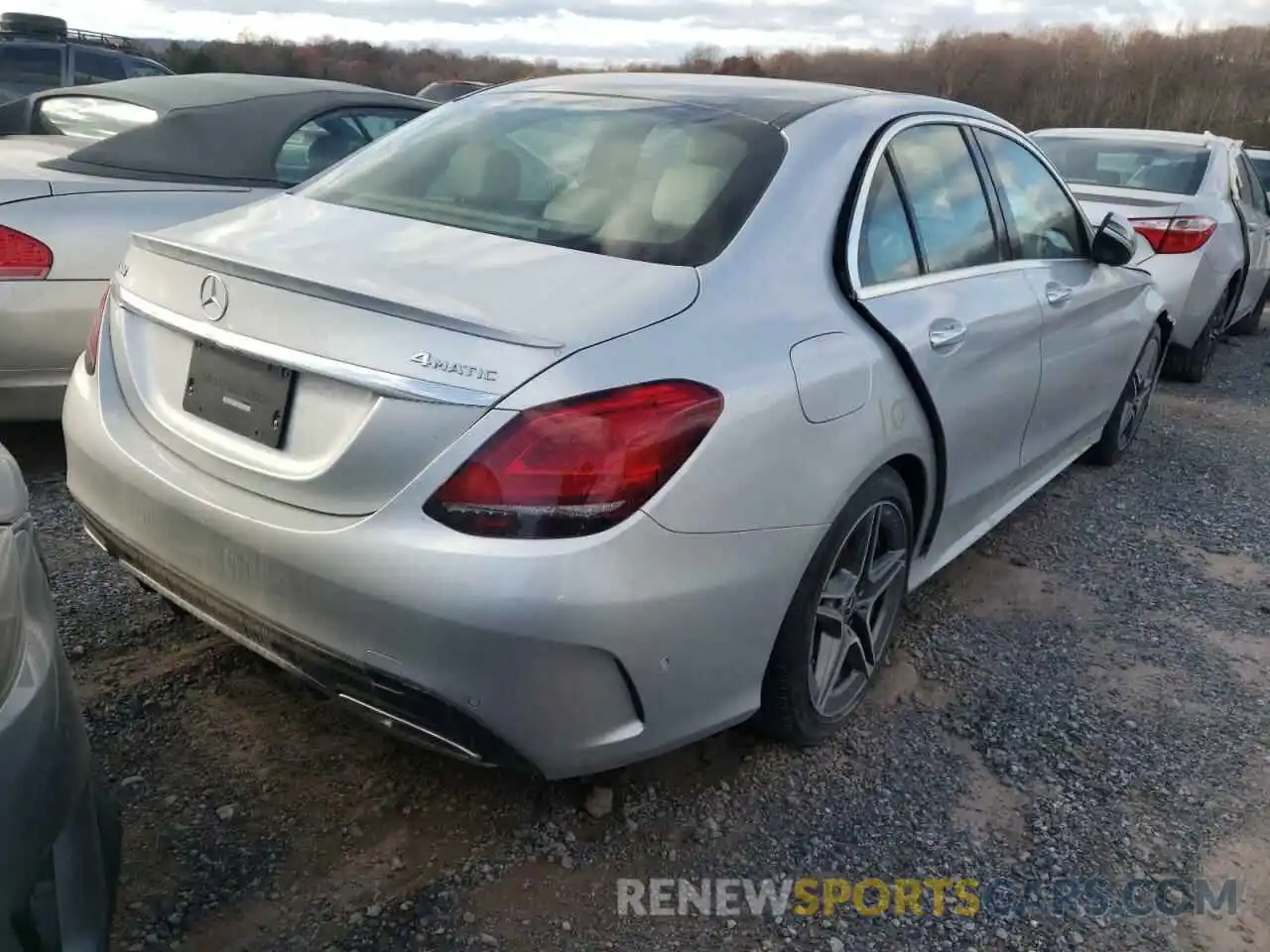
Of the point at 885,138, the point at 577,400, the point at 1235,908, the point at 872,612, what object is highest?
the point at 885,138

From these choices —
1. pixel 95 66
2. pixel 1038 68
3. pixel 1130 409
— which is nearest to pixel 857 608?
pixel 1130 409

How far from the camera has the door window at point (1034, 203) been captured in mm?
3459

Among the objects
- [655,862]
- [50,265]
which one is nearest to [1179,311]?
[655,862]

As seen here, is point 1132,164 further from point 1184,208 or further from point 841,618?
point 841,618

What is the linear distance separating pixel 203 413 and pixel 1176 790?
2.43 meters

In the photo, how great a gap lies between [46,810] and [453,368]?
887 millimetres

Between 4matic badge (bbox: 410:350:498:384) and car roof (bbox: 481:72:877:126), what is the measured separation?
122 centimetres

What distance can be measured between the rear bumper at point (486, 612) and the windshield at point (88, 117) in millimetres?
3019

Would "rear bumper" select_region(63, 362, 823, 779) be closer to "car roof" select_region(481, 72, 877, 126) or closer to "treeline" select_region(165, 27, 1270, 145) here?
"car roof" select_region(481, 72, 877, 126)

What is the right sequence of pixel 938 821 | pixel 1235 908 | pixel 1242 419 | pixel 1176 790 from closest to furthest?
pixel 1235 908 → pixel 938 821 → pixel 1176 790 → pixel 1242 419

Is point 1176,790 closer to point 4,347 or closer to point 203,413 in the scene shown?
point 203,413

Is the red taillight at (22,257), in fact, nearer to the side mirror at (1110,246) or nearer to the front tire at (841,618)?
the front tire at (841,618)

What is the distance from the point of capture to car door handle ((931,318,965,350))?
8.84 feet

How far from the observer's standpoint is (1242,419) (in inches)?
245
